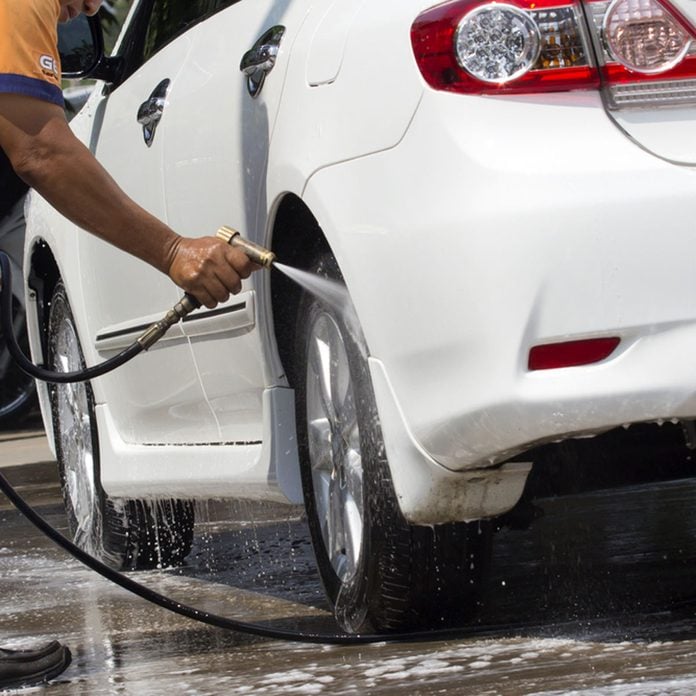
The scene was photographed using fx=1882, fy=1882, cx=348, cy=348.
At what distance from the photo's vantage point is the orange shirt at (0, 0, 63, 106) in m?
3.46

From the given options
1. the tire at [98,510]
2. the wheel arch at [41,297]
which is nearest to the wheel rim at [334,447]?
the tire at [98,510]

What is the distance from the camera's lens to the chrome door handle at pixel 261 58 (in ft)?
13.1

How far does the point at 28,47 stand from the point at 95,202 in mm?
341

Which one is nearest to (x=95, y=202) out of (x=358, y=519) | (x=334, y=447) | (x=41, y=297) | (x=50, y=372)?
(x=50, y=372)

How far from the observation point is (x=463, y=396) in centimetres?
328

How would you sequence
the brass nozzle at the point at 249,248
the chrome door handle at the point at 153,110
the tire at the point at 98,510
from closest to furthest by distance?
the brass nozzle at the point at 249,248
the chrome door handle at the point at 153,110
the tire at the point at 98,510

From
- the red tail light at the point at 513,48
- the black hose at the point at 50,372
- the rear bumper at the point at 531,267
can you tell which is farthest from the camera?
the black hose at the point at 50,372

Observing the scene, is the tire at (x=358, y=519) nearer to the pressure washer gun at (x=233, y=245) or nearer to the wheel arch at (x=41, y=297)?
the pressure washer gun at (x=233, y=245)

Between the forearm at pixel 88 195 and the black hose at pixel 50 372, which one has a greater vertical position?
the forearm at pixel 88 195

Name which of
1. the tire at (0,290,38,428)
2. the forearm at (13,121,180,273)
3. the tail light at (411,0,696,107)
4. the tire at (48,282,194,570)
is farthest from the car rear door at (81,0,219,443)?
the tire at (0,290,38,428)

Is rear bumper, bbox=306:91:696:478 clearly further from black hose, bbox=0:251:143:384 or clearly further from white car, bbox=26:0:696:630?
black hose, bbox=0:251:143:384

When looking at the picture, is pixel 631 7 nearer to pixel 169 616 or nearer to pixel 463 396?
pixel 463 396

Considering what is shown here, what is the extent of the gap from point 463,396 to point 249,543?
2.93 meters

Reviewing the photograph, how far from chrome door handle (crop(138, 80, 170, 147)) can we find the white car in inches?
3.2
